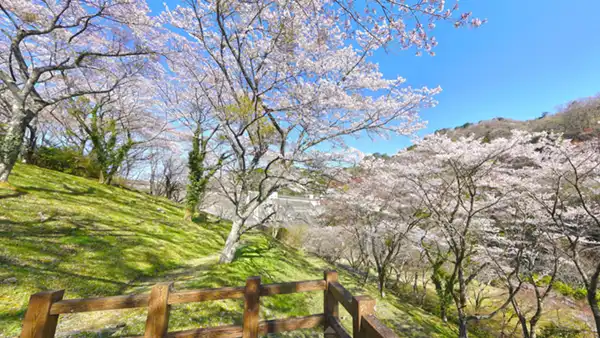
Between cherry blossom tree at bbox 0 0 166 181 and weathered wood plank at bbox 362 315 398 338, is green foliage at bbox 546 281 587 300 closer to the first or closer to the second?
weathered wood plank at bbox 362 315 398 338

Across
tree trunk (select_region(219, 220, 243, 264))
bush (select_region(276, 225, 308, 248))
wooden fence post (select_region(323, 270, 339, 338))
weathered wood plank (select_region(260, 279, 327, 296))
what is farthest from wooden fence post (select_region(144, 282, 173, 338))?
bush (select_region(276, 225, 308, 248))

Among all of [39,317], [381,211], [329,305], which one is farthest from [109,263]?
[381,211]

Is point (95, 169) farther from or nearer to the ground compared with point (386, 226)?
farther from the ground

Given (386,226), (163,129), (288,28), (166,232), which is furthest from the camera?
(163,129)

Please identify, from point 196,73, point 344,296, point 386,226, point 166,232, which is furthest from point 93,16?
point 386,226

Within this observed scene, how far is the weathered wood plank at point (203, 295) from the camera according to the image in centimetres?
193

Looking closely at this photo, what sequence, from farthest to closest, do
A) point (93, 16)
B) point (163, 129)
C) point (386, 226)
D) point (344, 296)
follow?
point (163, 129), point (386, 226), point (93, 16), point (344, 296)

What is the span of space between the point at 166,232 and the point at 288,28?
26.0ft

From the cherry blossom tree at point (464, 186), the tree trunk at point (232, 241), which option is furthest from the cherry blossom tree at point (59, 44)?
the cherry blossom tree at point (464, 186)

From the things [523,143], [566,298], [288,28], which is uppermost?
[288,28]

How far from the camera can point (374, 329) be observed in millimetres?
1533

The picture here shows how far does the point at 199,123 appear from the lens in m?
9.88

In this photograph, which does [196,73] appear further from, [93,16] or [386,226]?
[386,226]

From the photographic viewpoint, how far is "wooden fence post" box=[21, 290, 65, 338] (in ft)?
5.04
